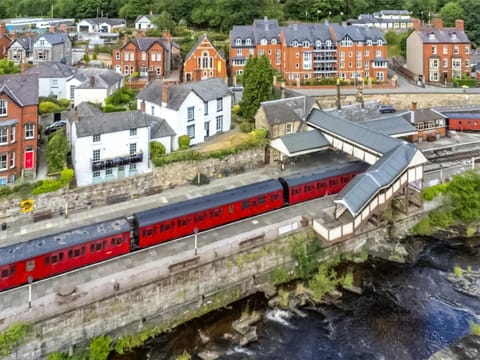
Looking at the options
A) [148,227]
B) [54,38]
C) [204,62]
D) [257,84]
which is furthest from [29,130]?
[54,38]

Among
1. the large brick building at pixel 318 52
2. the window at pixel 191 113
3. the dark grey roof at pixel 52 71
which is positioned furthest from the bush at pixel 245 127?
the large brick building at pixel 318 52

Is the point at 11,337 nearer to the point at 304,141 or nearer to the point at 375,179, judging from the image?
the point at 375,179

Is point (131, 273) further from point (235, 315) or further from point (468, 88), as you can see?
point (468, 88)

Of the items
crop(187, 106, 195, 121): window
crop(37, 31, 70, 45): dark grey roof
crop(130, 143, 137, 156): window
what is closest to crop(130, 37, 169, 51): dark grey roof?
crop(37, 31, 70, 45): dark grey roof

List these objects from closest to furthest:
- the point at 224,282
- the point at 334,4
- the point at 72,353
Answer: the point at 72,353
the point at 224,282
the point at 334,4

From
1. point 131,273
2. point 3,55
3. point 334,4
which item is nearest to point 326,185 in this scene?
point 131,273

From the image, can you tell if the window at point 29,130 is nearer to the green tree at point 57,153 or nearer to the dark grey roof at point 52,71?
the green tree at point 57,153

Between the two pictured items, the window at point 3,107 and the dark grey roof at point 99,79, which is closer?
the window at point 3,107
